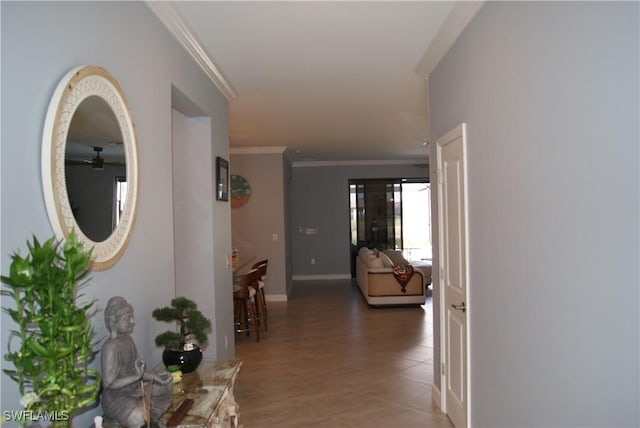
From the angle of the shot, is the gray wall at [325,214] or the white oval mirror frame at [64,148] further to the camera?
the gray wall at [325,214]

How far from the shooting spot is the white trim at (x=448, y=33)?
2.38 meters

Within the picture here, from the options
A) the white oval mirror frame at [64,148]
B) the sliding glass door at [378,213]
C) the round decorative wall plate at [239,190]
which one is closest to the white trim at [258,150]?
the round decorative wall plate at [239,190]

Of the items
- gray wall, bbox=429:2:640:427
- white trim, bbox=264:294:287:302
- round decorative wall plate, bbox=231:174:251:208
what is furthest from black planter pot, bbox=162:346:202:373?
white trim, bbox=264:294:287:302

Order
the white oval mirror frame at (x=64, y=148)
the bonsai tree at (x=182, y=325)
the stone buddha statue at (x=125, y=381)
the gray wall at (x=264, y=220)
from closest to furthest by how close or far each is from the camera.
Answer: the white oval mirror frame at (x=64, y=148), the stone buddha statue at (x=125, y=381), the bonsai tree at (x=182, y=325), the gray wall at (x=264, y=220)

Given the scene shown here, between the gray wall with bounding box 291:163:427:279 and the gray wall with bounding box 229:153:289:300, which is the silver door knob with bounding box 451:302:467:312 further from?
the gray wall with bounding box 291:163:427:279

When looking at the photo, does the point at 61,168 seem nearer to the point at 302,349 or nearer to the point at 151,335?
the point at 151,335

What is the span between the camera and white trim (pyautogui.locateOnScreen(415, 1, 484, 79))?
7.80 feet

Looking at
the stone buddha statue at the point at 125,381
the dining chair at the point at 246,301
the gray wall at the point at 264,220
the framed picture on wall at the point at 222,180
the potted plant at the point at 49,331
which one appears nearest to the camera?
the potted plant at the point at 49,331

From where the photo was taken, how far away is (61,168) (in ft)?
4.70

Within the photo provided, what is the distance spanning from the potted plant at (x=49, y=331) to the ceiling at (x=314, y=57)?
1.74 metres

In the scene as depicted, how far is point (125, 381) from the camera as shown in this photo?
5.07 feet

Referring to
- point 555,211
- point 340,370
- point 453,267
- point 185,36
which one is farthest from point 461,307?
point 185,36

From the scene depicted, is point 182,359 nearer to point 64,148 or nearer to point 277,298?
point 64,148

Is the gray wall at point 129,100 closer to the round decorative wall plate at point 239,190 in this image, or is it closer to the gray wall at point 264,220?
the round decorative wall plate at point 239,190
